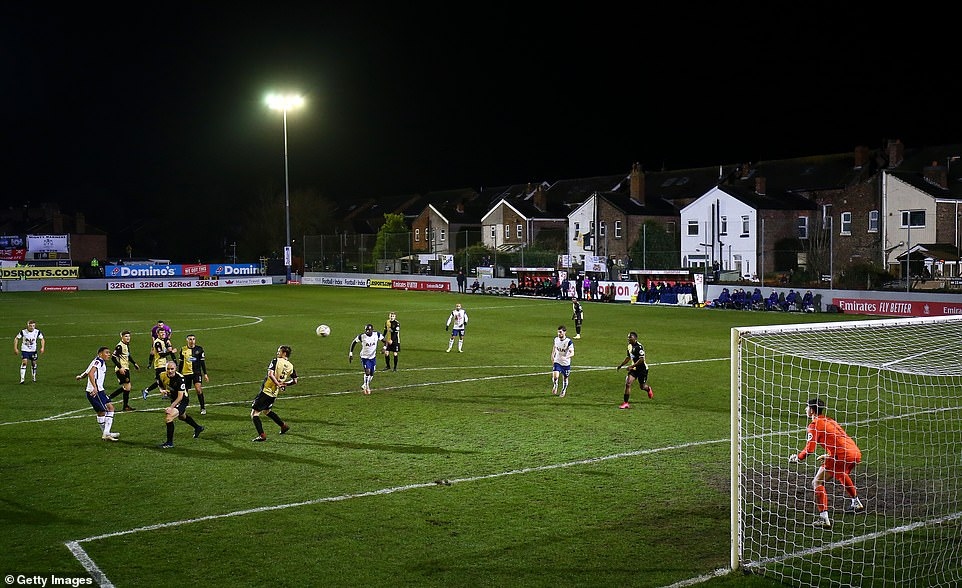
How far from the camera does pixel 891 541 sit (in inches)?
402

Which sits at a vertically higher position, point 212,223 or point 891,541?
point 212,223

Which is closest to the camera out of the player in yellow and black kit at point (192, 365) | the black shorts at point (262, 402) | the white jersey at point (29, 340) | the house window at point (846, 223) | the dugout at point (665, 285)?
the black shorts at point (262, 402)

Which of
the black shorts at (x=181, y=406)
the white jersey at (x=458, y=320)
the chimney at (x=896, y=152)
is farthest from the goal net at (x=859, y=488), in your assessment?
the chimney at (x=896, y=152)

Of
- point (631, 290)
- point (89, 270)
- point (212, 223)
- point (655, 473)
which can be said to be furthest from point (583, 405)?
point (212, 223)

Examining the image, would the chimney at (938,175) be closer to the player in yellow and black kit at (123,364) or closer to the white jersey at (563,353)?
the white jersey at (563,353)

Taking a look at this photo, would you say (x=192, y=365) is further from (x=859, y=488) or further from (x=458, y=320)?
(x=859, y=488)

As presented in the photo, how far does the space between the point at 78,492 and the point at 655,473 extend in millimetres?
8614

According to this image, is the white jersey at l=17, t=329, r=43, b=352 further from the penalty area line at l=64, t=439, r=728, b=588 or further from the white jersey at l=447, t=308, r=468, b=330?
the penalty area line at l=64, t=439, r=728, b=588

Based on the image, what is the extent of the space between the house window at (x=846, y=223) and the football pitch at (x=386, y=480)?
135 ft

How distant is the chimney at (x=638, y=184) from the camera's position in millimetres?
75875

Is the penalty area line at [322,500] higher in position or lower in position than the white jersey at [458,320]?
lower

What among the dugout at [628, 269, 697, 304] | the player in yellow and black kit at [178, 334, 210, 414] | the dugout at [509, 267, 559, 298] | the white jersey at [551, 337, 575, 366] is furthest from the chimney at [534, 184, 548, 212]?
the player in yellow and black kit at [178, 334, 210, 414]

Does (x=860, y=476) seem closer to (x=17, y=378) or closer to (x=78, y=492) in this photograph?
(x=78, y=492)

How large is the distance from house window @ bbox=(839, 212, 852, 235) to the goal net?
44.5 m
